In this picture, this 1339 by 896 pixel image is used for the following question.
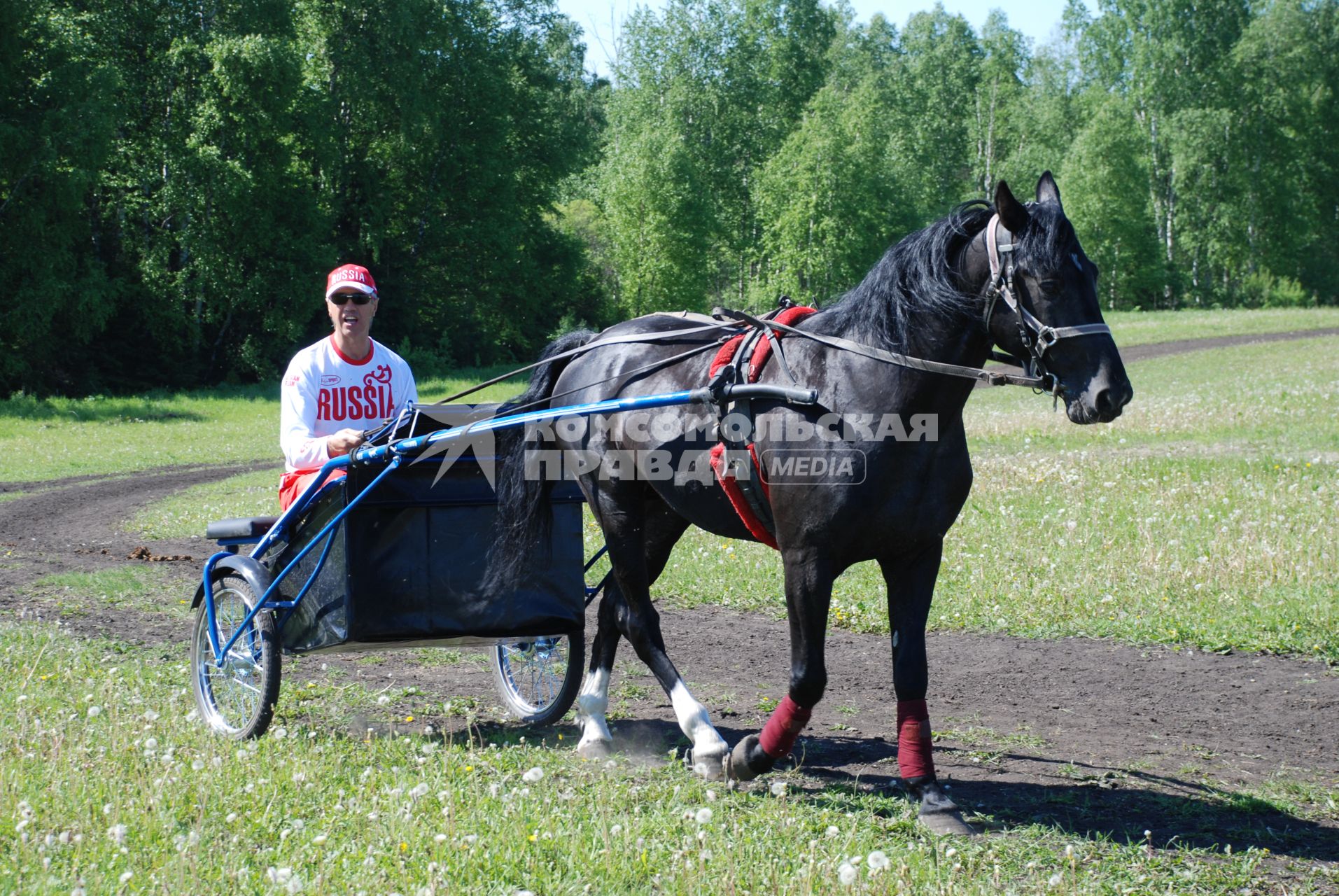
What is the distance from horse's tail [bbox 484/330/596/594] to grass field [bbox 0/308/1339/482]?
14.4 m

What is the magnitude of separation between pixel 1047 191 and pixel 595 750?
3002mm

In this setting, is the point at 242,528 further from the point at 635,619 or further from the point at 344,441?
the point at 635,619

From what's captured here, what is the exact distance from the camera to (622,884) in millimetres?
3664

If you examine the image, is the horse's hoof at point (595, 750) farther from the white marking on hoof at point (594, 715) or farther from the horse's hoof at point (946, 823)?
the horse's hoof at point (946, 823)

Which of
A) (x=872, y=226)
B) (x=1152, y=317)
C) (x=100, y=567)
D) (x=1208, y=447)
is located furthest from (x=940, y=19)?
(x=100, y=567)

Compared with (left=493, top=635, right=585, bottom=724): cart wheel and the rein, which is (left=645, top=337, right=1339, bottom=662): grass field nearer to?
(left=493, top=635, right=585, bottom=724): cart wheel

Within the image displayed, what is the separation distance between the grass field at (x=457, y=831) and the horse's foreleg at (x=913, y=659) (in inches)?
7.2

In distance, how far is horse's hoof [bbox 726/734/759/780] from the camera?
4.75m

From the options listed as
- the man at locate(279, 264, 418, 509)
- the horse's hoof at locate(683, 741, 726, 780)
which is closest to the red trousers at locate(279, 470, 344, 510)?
the man at locate(279, 264, 418, 509)

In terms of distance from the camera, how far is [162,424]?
→ 26688 mm

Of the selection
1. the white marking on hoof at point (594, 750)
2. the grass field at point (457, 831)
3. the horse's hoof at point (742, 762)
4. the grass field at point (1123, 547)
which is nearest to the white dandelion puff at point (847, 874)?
the grass field at point (457, 831)

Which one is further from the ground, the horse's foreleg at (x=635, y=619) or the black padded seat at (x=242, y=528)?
the black padded seat at (x=242, y=528)

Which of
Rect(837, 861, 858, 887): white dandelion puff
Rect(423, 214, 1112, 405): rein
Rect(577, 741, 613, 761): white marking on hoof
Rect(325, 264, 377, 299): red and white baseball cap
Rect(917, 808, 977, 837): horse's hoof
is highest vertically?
Rect(325, 264, 377, 299): red and white baseball cap

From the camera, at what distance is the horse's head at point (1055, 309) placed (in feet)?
12.8
